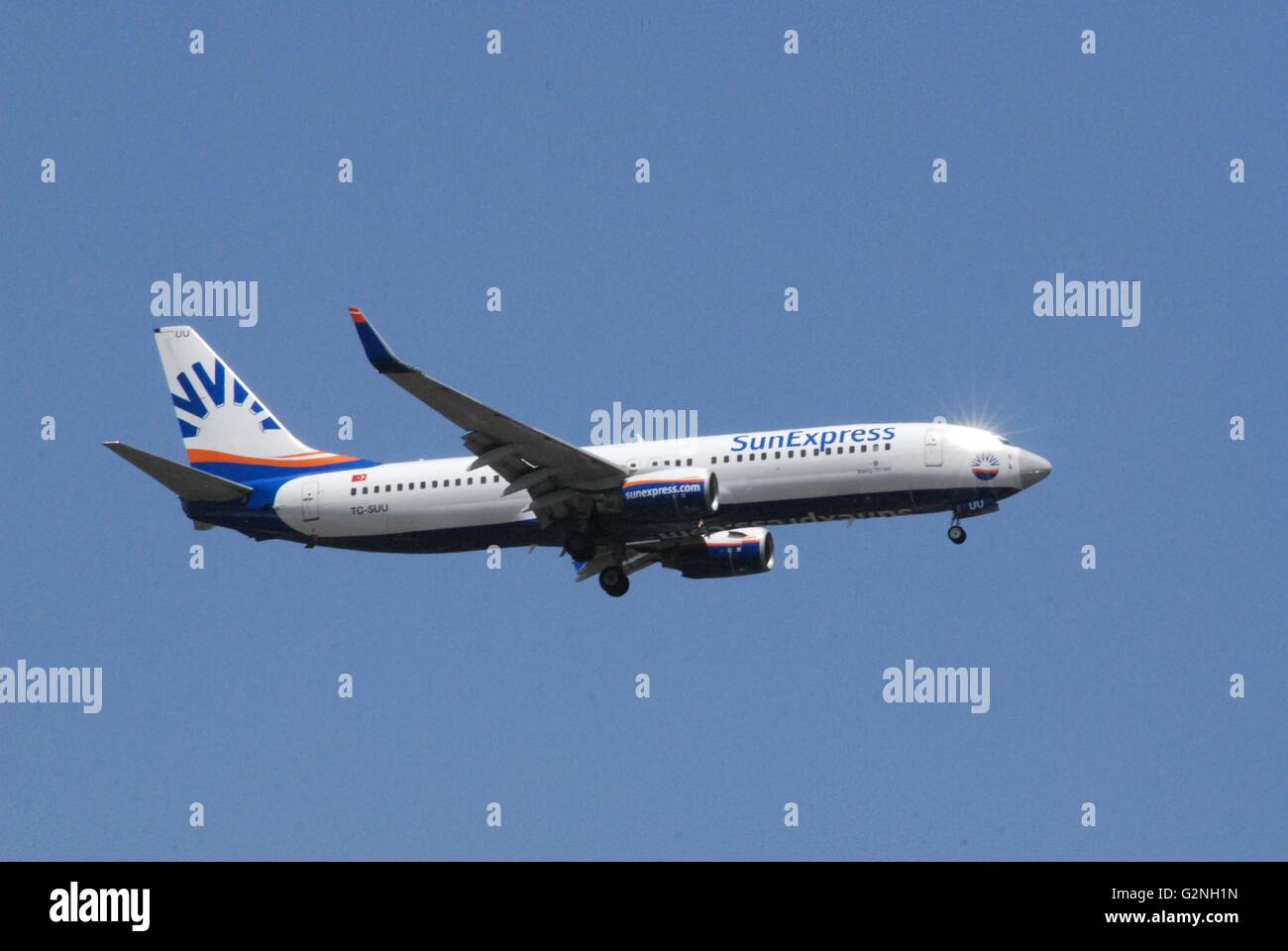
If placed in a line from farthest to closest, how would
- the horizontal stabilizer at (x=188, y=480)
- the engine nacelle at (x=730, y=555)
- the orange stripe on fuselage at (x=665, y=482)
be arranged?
the engine nacelle at (x=730, y=555) < the horizontal stabilizer at (x=188, y=480) < the orange stripe on fuselage at (x=665, y=482)

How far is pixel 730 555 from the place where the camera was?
6912 centimetres

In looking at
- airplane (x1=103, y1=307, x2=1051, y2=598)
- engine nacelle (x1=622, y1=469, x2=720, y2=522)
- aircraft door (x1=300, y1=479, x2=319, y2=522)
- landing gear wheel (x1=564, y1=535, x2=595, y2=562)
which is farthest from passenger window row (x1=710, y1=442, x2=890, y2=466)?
aircraft door (x1=300, y1=479, x2=319, y2=522)

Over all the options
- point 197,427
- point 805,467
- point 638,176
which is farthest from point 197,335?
point 805,467

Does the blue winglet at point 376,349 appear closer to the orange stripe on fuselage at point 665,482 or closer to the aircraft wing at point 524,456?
the aircraft wing at point 524,456

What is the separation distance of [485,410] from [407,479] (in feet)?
24.9

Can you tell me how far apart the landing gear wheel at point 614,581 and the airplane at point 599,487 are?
63 mm

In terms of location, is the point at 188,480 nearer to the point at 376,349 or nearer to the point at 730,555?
the point at 376,349

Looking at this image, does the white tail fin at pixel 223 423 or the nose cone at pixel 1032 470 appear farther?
the white tail fin at pixel 223 423

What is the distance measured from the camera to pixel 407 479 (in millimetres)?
66562

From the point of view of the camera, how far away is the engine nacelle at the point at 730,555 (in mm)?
69188

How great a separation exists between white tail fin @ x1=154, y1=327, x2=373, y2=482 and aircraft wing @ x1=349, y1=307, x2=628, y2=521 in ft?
22.9

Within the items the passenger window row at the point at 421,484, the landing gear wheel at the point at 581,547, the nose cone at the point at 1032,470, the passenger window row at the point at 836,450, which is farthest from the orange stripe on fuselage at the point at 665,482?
the nose cone at the point at 1032,470

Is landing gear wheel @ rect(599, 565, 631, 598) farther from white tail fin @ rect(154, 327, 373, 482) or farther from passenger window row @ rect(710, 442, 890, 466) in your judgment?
white tail fin @ rect(154, 327, 373, 482)

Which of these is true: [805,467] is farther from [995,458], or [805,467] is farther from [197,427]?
[197,427]
